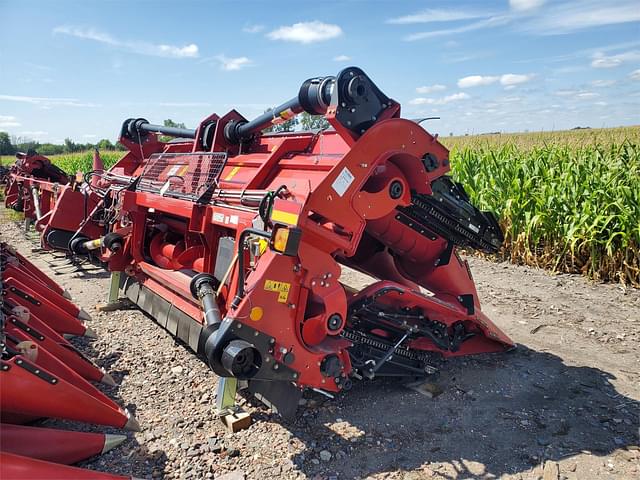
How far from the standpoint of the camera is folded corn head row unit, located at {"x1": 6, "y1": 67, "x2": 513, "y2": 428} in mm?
2982

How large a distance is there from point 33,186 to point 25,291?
7.49m

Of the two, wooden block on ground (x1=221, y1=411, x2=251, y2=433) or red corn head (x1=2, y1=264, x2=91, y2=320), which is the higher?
red corn head (x1=2, y1=264, x2=91, y2=320)

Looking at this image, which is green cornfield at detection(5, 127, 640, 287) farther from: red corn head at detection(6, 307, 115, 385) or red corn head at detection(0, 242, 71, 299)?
red corn head at detection(6, 307, 115, 385)

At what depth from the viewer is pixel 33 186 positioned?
34.4 ft

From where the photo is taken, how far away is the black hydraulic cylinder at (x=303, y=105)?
10.4ft

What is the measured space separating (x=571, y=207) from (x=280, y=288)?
5418 mm

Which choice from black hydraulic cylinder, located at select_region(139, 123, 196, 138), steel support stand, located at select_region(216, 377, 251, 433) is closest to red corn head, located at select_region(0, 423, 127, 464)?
steel support stand, located at select_region(216, 377, 251, 433)

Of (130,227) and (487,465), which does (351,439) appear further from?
(130,227)

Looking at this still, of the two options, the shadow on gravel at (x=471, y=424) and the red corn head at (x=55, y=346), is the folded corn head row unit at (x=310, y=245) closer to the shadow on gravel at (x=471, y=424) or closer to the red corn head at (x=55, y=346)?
the shadow on gravel at (x=471, y=424)

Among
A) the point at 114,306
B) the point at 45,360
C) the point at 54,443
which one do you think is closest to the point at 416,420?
the point at 54,443

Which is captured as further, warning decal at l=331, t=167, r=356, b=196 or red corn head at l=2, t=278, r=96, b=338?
red corn head at l=2, t=278, r=96, b=338

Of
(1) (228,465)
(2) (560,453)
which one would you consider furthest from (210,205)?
(2) (560,453)

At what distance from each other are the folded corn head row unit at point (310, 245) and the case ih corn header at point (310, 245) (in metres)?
0.01

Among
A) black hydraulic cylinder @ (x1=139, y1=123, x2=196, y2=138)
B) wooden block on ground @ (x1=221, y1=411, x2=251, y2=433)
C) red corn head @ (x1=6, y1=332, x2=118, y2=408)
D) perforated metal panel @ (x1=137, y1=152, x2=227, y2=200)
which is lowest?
wooden block on ground @ (x1=221, y1=411, x2=251, y2=433)
